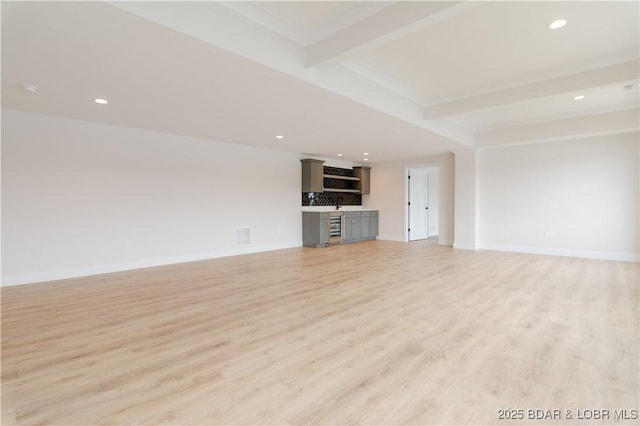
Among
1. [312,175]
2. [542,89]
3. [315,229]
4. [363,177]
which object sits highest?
[542,89]

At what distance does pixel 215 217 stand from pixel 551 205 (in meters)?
6.87

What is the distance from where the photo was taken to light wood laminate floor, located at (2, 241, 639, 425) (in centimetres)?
158

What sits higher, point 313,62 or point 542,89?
point 542,89

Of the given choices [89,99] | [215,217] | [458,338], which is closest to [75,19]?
[89,99]

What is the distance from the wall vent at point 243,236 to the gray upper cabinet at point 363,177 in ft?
12.9

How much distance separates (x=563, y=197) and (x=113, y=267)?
836 cm

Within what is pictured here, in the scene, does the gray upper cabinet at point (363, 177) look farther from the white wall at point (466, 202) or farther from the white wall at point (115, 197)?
the white wall at point (115, 197)

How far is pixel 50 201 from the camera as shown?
434 centimetres

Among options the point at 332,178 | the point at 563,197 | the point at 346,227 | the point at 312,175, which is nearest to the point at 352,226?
the point at 346,227

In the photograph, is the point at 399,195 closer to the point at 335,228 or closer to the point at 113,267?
the point at 335,228

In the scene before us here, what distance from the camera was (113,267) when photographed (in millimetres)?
4855

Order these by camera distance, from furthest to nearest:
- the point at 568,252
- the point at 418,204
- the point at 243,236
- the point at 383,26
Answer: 1. the point at 418,204
2. the point at 243,236
3. the point at 568,252
4. the point at 383,26

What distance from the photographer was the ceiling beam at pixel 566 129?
5195 mm

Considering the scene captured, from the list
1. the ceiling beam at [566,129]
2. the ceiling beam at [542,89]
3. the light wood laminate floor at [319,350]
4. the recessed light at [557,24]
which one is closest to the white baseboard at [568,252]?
the light wood laminate floor at [319,350]
